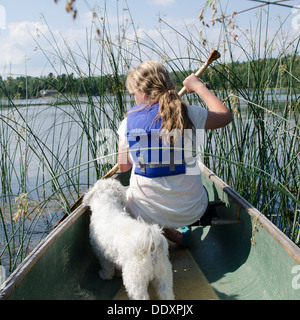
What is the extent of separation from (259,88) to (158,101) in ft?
4.42

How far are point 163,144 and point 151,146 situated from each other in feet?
0.27

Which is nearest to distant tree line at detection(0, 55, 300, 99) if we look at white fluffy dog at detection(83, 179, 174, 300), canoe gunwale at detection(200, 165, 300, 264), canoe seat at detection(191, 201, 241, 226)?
canoe gunwale at detection(200, 165, 300, 264)

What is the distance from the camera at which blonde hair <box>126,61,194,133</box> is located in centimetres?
199

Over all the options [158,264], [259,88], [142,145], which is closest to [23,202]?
[142,145]

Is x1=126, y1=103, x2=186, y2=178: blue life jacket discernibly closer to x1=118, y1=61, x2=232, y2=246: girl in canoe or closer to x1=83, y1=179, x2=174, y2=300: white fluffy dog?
x1=118, y1=61, x2=232, y2=246: girl in canoe

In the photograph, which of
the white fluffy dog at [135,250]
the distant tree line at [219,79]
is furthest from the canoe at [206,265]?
the distant tree line at [219,79]

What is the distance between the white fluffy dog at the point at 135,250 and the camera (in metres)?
1.58

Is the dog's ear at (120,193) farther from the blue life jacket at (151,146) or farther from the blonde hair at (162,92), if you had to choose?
the blonde hair at (162,92)

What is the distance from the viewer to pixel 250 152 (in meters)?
3.43

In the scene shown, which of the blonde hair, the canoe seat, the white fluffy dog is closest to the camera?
the white fluffy dog

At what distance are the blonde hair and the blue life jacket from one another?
0.19 feet

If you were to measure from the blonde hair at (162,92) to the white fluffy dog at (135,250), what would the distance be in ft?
1.92

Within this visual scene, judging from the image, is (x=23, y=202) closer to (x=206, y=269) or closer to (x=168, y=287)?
(x=168, y=287)
